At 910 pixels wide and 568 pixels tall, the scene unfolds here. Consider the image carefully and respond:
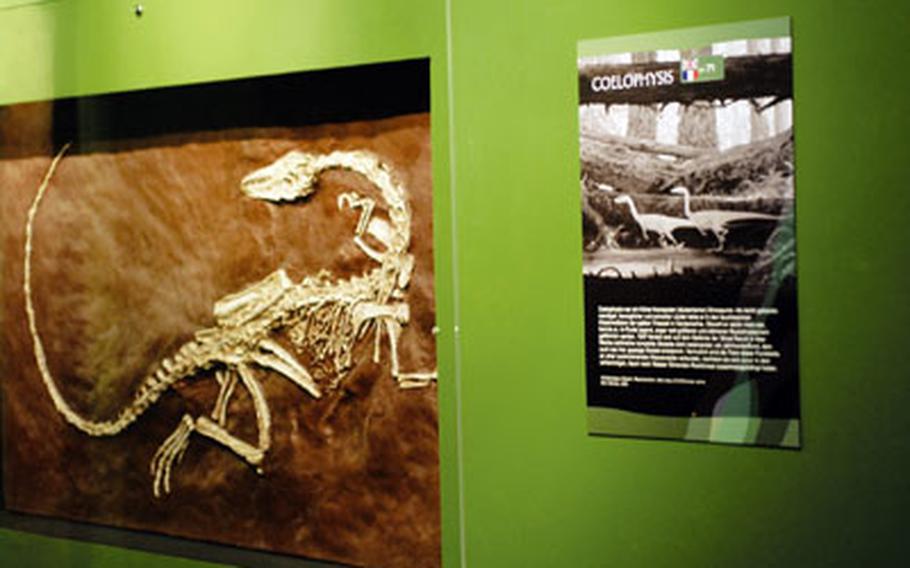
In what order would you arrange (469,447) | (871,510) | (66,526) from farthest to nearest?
(66,526)
(469,447)
(871,510)

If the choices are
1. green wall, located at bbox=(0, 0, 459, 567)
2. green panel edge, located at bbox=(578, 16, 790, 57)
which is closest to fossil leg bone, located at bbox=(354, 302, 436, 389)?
green wall, located at bbox=(0, 0, 459, 567)

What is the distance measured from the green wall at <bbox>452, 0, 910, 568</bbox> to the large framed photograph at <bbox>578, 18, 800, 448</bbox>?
1.8 inches

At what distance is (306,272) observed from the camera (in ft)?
9.80

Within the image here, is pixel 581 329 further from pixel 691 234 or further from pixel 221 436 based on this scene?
pixel 221 436

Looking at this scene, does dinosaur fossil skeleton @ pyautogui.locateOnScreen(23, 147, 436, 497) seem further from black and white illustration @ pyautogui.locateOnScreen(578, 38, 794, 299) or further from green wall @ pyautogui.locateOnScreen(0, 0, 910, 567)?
black and white illustration @ pyautogui.locateOnScreen(578, 38, 794, 299)

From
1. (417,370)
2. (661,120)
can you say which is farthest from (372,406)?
A: (661,120)

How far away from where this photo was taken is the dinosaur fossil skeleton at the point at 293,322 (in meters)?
2.85

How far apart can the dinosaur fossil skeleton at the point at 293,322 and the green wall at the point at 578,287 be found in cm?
23

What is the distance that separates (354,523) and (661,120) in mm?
1617

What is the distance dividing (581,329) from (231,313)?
1293mm

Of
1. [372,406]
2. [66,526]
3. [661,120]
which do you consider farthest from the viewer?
[66,526]

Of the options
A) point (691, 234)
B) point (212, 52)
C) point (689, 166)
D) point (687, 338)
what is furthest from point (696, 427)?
point (212, 52)

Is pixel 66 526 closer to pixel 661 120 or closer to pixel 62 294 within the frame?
pixel 62 294

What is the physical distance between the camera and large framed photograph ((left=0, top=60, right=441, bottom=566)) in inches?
112
